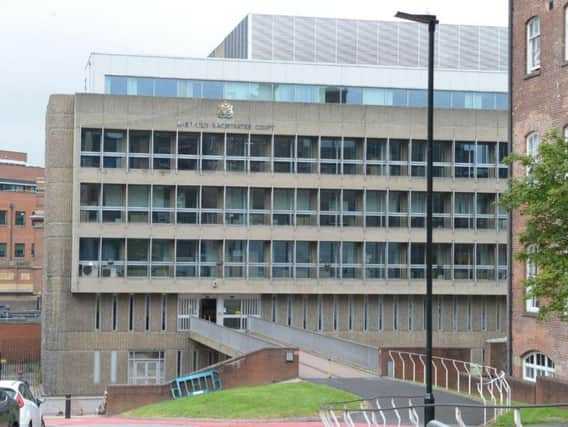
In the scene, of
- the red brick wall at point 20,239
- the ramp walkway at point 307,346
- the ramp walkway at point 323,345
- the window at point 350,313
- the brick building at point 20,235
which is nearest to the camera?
the ramp walkway at point 307,346

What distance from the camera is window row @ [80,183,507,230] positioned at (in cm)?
5156

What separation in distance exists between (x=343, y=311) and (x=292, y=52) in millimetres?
17651

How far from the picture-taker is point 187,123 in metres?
52.0

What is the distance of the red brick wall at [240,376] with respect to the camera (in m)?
34.0

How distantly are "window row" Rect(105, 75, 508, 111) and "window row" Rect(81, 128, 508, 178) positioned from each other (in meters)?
3.78

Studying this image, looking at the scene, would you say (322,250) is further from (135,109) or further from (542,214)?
(542,214)

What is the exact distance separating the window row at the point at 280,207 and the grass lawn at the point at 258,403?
2189 cm

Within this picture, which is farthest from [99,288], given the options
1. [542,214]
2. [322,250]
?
[542,214]

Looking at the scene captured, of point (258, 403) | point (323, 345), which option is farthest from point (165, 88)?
point (258, 403)

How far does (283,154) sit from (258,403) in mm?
27335

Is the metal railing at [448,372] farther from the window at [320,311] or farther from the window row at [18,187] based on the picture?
the window row at [18,187]

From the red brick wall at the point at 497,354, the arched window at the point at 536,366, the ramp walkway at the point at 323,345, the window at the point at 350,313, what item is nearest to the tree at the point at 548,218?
the arched window at the point at 536,366

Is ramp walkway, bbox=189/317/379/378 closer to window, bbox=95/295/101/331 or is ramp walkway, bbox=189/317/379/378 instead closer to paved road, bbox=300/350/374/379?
paved road, bbox=300/350/374/379

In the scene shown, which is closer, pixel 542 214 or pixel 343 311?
pixel 542 214
